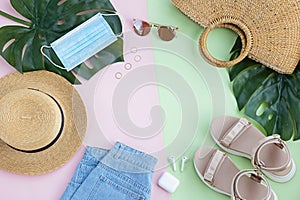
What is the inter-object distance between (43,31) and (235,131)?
56 cm

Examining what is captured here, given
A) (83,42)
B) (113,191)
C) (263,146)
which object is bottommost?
(113,191)

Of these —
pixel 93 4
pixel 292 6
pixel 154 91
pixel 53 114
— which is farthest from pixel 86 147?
pixel 292 6

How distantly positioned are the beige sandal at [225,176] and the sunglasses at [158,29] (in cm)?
31

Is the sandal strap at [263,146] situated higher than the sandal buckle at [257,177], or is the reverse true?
the sandal strap at [263,146]

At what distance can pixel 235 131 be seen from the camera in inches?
41.2

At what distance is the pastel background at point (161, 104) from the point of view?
1045mm

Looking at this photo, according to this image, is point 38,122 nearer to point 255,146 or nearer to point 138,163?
point 138,163

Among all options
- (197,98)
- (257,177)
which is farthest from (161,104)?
(257,177)

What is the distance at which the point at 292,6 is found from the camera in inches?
39.0

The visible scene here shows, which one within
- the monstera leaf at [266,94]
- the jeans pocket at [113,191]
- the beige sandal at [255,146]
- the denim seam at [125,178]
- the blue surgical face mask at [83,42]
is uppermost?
the blue surgical face mask at [83,42]

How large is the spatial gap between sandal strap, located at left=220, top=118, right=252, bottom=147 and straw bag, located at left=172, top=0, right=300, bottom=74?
153 millimetres

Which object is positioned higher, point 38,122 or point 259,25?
point 259,25

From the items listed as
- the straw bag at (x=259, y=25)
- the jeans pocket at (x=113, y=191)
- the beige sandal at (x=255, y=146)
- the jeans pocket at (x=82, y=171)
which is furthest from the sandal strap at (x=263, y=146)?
the jeans pocket at (x=82, y=171)

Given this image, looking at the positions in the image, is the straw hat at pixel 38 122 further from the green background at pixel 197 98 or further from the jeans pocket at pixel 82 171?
the green background at pixel 197 98
